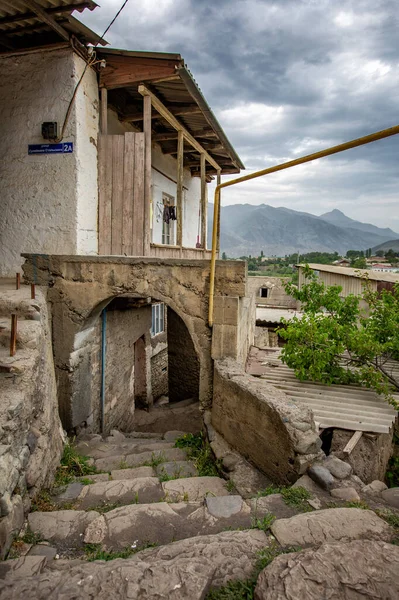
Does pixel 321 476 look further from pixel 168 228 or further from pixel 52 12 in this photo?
pixel 168 228

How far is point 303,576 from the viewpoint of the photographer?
184 centimetres

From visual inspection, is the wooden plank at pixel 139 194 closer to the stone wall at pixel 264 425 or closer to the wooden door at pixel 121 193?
the wooden door at pixel 121 193

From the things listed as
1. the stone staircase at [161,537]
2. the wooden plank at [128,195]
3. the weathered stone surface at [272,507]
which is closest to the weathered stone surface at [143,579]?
the stone staircase at [161,537]

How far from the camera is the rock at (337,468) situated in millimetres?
3542

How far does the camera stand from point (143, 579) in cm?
192

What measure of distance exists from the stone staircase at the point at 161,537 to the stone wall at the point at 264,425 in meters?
0.47

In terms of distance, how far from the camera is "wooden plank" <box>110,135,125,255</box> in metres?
6.67

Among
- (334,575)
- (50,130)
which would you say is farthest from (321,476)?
(50,130)

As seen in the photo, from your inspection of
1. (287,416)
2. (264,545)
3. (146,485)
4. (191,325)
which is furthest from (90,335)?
(264,545)

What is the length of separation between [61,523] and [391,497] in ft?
9.26

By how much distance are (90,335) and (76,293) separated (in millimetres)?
1165

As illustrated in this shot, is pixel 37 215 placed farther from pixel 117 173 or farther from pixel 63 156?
pixel 117 173

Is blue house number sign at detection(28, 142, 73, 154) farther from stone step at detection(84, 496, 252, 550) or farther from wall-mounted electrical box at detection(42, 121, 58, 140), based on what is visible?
stone step at detection(84, 496, 252, 550)

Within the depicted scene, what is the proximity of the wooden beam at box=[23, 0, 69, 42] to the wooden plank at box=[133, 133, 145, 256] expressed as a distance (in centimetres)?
173
